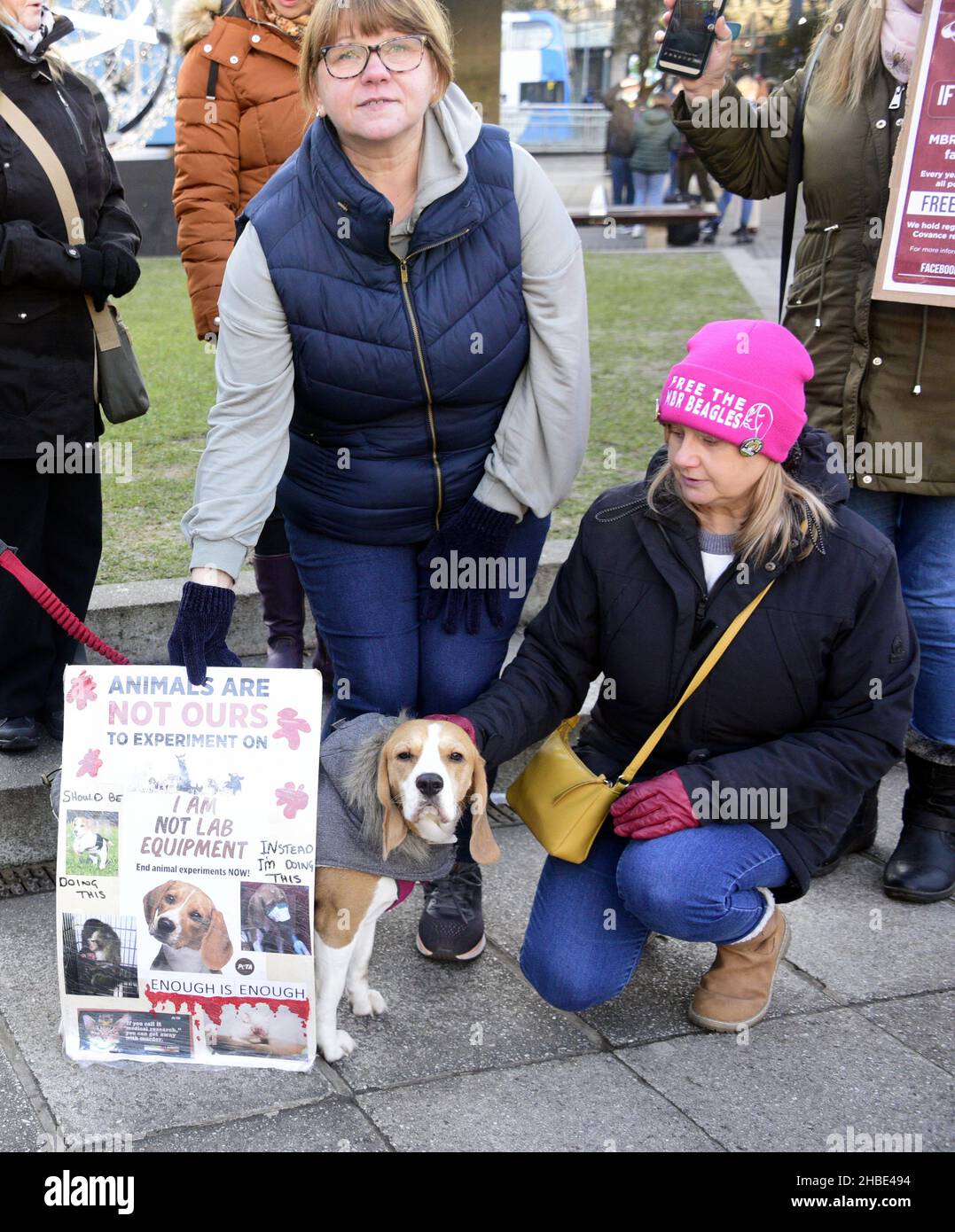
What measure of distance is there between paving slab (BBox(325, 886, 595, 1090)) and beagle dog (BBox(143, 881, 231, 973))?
0.38 m

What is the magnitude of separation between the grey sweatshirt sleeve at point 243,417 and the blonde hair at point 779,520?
1023mm

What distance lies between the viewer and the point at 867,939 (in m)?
3.51

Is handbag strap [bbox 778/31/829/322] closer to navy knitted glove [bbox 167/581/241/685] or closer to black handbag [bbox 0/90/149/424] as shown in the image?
navy knitted glove [bbox 167/581/241/685]

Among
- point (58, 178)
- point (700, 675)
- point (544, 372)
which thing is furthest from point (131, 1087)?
point (58, 178)

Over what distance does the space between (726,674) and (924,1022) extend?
3.11 ft

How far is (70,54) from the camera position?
1372 cm

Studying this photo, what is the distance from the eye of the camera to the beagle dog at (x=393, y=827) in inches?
107

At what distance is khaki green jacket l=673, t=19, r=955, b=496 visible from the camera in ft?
11.2

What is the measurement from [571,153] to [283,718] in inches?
1455

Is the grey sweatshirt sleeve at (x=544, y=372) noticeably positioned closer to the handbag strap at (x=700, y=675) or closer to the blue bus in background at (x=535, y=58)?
the handbag strap at (x=700, y=675)

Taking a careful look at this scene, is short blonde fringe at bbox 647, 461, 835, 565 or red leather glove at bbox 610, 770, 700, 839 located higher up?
short blonde fringe at bbox 647, 461, 835, 565

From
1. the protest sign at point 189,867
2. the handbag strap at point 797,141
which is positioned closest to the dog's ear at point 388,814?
the protest sign at point 189,867

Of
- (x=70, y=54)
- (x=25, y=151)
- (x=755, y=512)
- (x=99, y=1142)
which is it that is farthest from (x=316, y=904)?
(x=70, y=54)

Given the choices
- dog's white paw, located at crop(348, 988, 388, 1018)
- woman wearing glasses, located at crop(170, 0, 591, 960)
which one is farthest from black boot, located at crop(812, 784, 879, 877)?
dog's white paw, located at crop(348, 988, 388, 1018)
